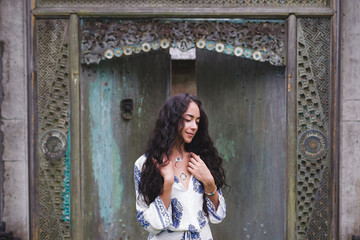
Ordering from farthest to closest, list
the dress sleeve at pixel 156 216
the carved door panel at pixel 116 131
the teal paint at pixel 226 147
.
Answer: the teal paint at pixel 226 147, the carved door panel at pixel 116 131, the dress sleeve at pixel 156 216

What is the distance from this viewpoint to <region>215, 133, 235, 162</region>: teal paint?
4.74 m

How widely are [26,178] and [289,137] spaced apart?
2.52m

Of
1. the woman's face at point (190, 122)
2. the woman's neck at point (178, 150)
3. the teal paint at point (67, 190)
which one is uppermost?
the woman's face at point (190, 122)

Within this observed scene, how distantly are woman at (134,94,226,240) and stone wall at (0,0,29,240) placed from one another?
182 centimetres

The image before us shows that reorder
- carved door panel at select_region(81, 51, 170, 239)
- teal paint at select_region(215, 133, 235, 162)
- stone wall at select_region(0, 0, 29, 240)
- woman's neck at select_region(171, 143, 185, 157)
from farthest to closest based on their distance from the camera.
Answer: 1. teal paint at select_region(215, 133, 235, 162)
2. carved door panel at select_region(81, 51, 170, 239)
3. stone wall at select_region(0, 0, 29, 240)
4. woman's neck at select_region(171, 143, 185, 157)

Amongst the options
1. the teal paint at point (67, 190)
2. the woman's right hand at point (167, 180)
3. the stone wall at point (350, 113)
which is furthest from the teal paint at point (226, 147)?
the woman's right hand at point (167, 180)

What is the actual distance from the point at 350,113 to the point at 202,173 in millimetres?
2052

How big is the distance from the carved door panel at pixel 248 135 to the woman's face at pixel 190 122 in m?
1.89

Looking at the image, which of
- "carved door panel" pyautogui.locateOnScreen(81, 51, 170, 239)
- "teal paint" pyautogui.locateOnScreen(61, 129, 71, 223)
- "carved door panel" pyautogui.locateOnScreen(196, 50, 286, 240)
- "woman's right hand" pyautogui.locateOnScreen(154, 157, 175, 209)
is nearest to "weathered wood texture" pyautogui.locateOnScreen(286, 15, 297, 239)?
"carved door panel" pyautogui.locateOnScreen(196, 50, 286, 240)

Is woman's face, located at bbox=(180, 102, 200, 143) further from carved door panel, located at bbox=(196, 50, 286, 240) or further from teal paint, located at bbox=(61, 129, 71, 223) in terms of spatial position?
carved door panel, located at bbox=(196, 50, 286, 240)

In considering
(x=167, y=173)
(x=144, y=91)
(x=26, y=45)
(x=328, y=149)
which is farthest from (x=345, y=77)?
(x=26, y=45)

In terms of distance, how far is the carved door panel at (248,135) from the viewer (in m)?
4.64

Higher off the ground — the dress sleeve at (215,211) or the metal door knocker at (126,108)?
the metal door knocker at (126,108)

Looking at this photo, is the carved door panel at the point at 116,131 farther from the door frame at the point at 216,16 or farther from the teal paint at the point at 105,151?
the door frame at the point at 216,16
